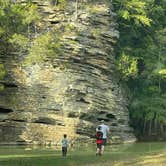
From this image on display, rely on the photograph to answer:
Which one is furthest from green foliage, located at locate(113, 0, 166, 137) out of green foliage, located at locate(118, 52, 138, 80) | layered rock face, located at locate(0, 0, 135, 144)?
layered rock face, located at locate(0, 0, 135, 144)

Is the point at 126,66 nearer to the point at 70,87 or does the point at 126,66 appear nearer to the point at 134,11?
the point at 134,11

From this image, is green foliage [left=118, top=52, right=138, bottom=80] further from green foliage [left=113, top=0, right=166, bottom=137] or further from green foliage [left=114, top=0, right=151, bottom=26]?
green foliage [left=114, top=0, right=151, bottom=26]

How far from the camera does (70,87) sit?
38969 millimetres

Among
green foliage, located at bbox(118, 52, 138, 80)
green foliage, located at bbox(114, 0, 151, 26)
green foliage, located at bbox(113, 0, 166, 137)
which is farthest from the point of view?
green foliage, located at bbox(114, 0, 151, 26)

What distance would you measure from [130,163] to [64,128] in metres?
15.2

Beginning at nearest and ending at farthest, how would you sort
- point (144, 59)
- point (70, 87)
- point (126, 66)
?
point (70, 87) → point (126, 66) → point (144, 59)

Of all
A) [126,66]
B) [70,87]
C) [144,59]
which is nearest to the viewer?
[70,87]

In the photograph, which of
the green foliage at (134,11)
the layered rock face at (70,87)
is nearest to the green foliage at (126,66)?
the layered rock face at (70,87)

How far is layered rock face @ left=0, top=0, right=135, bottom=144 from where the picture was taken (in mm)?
37438

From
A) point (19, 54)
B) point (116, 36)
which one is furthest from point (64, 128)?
point (116, 36)

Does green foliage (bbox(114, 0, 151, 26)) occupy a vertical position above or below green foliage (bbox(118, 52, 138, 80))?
above

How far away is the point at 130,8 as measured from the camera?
Answer: 2010 inches

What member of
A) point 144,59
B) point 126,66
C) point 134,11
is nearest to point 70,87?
point 126,66

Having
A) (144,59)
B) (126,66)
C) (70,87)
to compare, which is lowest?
(70,87)
